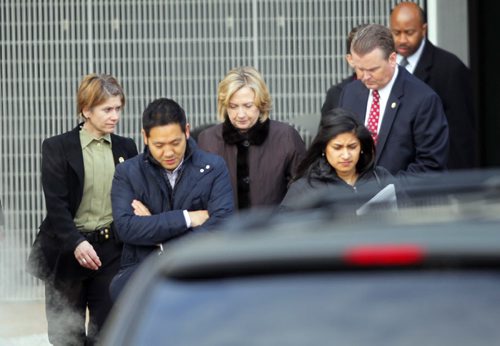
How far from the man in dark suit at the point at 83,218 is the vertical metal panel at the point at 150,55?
3761 millimetres

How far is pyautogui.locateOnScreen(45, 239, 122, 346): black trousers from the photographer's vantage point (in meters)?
8.57

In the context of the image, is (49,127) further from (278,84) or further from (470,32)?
(470,32)

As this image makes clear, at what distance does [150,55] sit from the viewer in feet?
40.8

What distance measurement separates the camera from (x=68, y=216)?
27.7 ft

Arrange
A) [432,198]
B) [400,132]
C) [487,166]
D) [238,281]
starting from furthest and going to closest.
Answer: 1. [487,166]
2. [400,132]
3. [432,198]
4. [238,281]

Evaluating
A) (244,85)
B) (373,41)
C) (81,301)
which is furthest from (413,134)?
(81,301)

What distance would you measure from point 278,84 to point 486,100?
5.53 ft

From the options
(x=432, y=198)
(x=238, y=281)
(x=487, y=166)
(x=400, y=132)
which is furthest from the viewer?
(x=487, y=166)

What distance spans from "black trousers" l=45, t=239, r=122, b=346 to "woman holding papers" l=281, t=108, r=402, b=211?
1365mm

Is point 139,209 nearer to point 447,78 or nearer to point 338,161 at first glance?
point 338,161

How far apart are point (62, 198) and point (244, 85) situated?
3.76 ft

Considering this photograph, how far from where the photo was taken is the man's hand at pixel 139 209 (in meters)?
7.55

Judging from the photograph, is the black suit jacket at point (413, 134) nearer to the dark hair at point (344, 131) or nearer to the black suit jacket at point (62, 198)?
the dark hair at point (344, 131)

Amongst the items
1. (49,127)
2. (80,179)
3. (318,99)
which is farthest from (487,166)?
(80,179)
